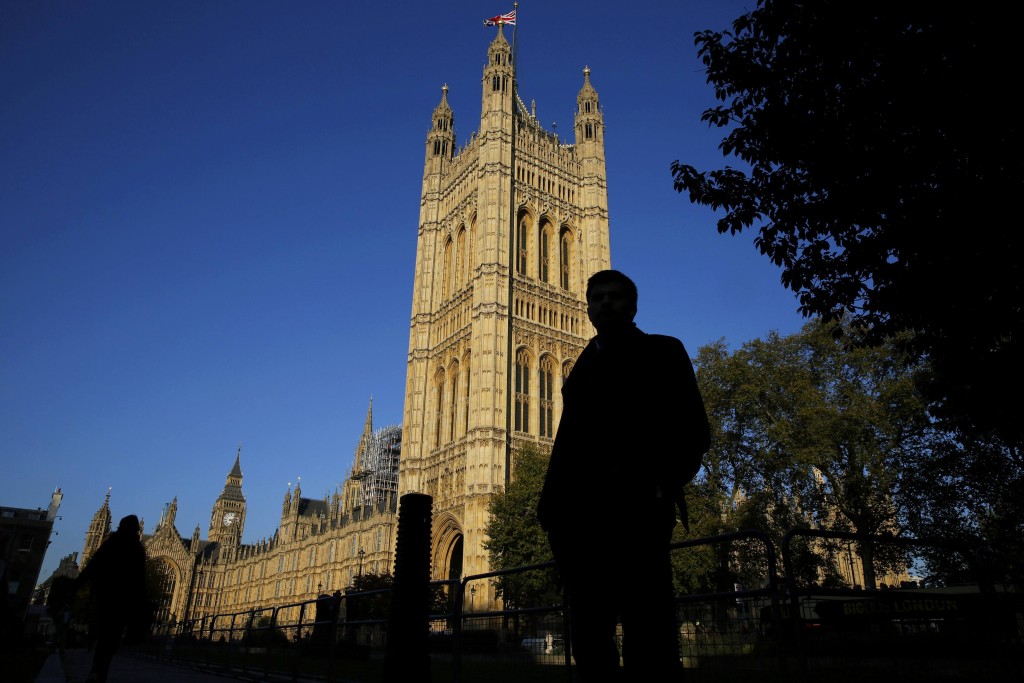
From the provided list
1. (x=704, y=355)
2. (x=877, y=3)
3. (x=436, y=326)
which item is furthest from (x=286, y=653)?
(x=436, y=326)

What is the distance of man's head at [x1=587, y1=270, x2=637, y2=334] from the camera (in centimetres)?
344

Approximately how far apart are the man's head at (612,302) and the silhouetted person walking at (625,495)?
0.09m

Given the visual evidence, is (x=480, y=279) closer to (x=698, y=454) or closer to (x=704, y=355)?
(x=704, y=355)

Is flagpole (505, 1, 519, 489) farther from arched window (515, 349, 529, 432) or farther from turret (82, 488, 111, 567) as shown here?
turret (82, 488, 111, 567)

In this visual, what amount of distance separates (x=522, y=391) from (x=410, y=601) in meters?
37.1

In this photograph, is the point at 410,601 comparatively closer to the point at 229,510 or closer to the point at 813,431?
the point at 813,431

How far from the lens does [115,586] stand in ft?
24.5

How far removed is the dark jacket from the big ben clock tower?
352 ft

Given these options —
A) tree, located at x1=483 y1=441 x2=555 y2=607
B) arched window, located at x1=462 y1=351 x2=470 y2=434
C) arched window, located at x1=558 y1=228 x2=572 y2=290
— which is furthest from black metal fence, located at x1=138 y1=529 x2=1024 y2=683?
arched window, located at x1=558 y1=228 x2=572 y2=290

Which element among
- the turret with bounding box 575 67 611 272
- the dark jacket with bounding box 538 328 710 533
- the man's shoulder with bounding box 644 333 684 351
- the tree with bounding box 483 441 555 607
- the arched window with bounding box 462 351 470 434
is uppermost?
the turret with bounding box 575 67 611 272

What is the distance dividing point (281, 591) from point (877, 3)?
77423 mm

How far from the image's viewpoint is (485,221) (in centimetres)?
4562

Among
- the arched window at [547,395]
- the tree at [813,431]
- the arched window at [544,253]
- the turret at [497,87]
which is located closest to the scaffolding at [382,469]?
the arched window at [547,395]

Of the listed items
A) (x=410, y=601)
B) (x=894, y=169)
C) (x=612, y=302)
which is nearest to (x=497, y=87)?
(x=894, y=169)
